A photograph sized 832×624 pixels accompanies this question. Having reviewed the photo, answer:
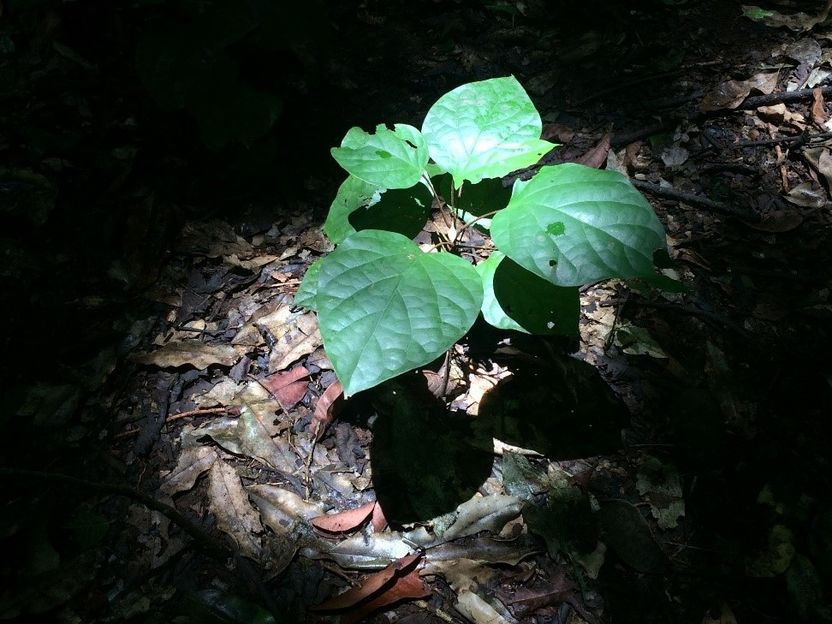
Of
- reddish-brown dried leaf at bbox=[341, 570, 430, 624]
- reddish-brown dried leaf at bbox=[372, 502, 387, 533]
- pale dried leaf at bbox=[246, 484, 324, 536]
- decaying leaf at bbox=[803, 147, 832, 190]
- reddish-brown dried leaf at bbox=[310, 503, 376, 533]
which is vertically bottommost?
reddish-brown dried leaf at bbox=[341, 570, 430, 624]

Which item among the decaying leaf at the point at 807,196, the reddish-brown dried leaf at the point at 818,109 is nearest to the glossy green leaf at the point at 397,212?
Result: the decaying leaf at the point at 807,196

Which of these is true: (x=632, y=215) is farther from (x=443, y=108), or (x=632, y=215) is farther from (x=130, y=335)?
(x=130, y=335)

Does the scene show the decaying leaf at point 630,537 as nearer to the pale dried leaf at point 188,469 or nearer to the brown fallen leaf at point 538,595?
the brown fallen leaf at point 538,595

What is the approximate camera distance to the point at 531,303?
161 cm

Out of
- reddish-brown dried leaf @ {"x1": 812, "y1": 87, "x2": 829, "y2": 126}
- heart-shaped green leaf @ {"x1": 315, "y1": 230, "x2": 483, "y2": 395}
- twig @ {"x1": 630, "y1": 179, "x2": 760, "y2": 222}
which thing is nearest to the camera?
heart-shaped green leaf @ {"x1": 315, "y1": 230, "x2": 483, "y2": 395}

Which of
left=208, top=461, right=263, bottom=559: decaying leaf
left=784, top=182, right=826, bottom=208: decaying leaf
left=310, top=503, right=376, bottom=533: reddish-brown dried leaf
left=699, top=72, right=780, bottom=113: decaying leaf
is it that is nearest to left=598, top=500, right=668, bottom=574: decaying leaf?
left=310, top=503, right=376, bottom=533: reddish-brown dried leaf

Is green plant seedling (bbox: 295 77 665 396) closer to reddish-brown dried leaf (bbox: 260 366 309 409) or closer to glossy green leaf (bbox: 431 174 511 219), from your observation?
glossy green leaf (bbox: 431 174 511 219)

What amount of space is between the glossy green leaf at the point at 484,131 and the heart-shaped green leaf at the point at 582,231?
22 centimetres

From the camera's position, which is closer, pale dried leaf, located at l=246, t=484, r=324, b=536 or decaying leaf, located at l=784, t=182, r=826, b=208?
pale dried leaf, located at l=246, t=484, r=324, b=536

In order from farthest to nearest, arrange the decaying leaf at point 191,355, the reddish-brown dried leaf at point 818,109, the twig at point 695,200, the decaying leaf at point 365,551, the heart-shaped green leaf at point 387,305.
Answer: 1. the reddish-brown dried leaf at point 818,109
2. the twig at point 695,200
3. the decaying leaf at point 191,355
4. the decaying leaf at point 365,551
5. the heart-shaped green leaf at point 387,305

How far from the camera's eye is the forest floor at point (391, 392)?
1676 millimetres

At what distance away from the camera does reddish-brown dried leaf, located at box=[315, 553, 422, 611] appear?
1632 millimetres

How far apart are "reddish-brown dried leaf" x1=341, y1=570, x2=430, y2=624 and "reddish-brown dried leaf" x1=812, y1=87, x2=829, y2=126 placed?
291 centimetres

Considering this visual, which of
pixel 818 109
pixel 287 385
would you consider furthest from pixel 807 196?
pixel 287 385
